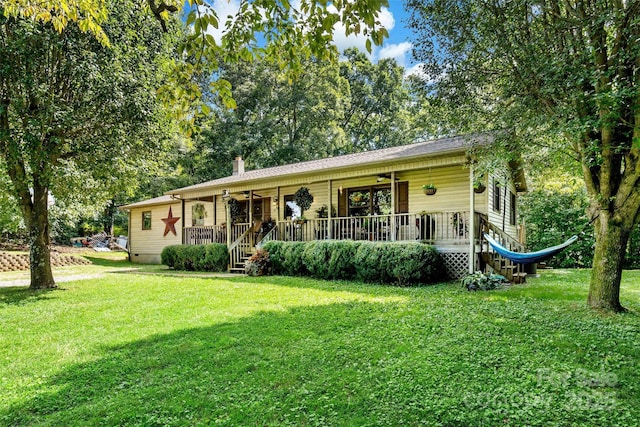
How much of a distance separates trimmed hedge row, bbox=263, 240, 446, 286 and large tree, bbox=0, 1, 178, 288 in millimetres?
4952

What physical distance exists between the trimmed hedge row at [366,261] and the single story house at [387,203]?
964mm

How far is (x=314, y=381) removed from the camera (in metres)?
3.46

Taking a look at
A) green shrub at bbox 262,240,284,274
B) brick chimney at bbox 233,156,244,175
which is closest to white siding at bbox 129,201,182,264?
brick chimney at bbox 233,156,244,175

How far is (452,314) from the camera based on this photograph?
552 cm

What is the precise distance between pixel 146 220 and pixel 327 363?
62.1 feet

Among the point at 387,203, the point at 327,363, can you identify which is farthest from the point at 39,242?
the point at 387,203

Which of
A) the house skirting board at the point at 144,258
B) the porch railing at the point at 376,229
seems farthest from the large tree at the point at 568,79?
the house skirting board at the point at 144,258

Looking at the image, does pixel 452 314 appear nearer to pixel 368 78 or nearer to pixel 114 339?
pixel 114 339

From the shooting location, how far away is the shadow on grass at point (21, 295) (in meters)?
7.60

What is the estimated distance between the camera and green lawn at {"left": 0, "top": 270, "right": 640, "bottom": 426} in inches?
115

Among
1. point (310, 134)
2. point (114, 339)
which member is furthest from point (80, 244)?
point (114, 339)

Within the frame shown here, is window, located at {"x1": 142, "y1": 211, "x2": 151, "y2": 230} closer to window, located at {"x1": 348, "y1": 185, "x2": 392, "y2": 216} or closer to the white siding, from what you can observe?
the white siding

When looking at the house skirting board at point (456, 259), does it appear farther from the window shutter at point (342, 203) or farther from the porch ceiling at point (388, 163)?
the window shutter at point (342, 203)

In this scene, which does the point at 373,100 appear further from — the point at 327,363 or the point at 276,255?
the point at 327,363
